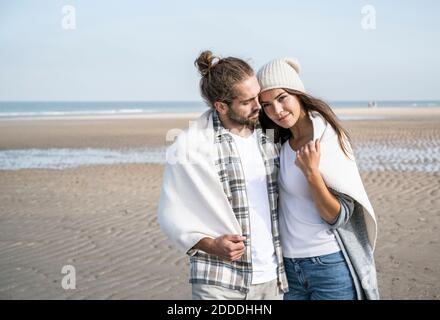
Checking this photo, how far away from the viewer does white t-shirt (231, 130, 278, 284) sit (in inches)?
106

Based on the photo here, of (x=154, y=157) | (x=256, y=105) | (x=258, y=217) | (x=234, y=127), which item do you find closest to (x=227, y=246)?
(x=258, y=217)

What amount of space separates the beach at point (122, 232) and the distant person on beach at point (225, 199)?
2602mm

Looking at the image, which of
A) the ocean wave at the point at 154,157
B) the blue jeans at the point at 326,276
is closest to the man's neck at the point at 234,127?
the blue jeans at the point at 326,276

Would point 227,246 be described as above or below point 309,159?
below

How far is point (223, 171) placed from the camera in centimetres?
268

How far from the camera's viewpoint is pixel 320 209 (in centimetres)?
254

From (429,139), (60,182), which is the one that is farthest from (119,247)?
(429,139)

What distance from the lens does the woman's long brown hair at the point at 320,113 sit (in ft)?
8.96

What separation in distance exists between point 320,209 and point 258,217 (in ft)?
1.17

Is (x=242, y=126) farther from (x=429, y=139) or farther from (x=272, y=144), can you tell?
(x=429, y=139)

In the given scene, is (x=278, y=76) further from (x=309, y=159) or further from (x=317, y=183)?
(x=317, y=183)

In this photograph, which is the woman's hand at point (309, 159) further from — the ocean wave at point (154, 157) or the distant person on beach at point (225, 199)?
the ocean wave at point (154, 157)

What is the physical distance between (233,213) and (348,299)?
811 millimetres

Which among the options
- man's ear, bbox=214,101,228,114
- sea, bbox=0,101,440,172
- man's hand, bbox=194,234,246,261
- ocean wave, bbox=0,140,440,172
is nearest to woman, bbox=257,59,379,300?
man's ear, bbox=214,101,228,114
